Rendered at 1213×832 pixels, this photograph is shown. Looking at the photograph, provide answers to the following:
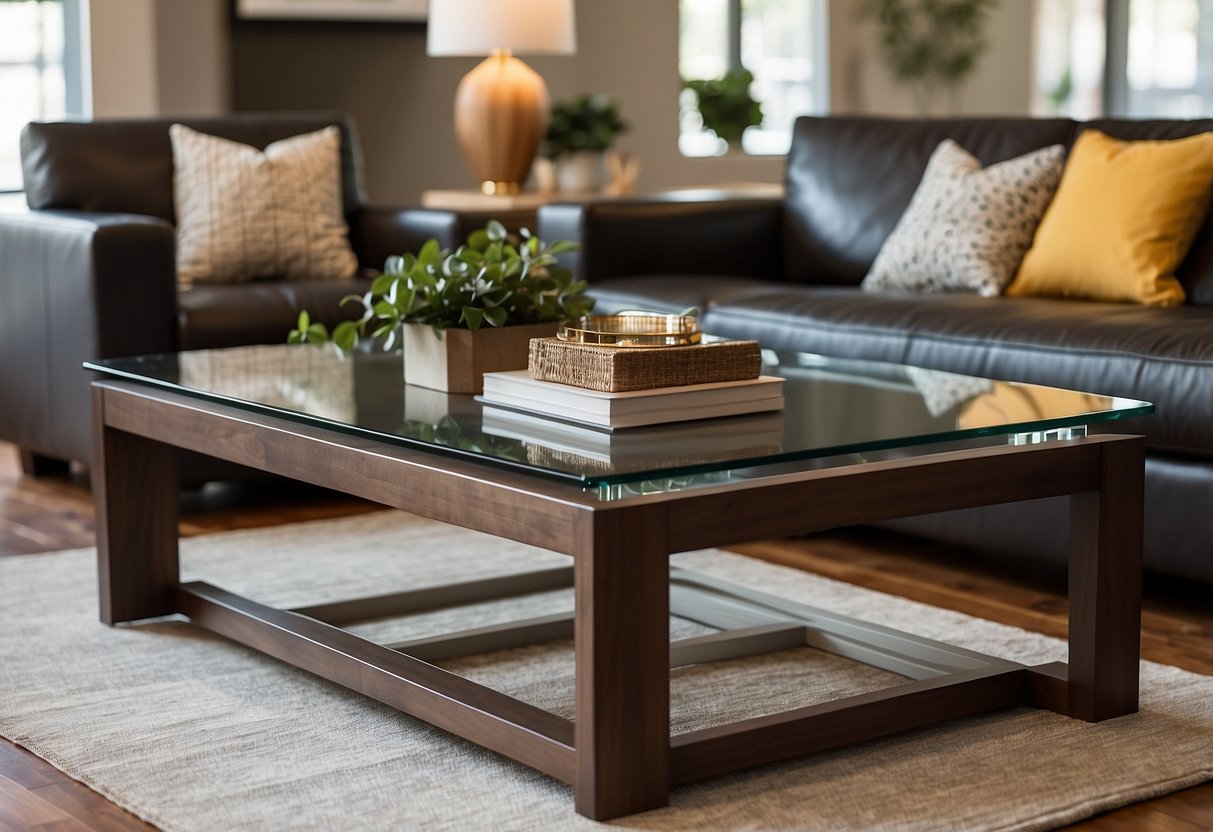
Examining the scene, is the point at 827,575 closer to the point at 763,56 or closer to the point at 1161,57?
the point at 763,56

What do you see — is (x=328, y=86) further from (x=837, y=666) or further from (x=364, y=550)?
(x=837, y=666)

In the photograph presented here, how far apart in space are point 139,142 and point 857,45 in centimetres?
463

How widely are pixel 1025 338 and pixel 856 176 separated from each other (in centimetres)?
123

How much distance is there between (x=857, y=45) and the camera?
309 inches

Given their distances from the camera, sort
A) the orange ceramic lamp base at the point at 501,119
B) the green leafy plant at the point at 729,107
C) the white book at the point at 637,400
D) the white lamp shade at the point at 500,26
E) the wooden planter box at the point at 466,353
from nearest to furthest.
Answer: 1. the white book at the point at 637,400
2. the wooden planter box at the point at 466,353
3. the white lamp shade at the point at 500,26
4. the orange ceramic lamp base at the point at 501,119
5. the green leafy plant at the point at 729,107

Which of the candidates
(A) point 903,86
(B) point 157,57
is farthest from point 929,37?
(B) point 157,57

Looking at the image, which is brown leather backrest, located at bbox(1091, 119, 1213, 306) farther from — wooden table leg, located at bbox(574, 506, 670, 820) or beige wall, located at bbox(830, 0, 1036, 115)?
beige wall, located at bbox(830, 0, 1036, 115)

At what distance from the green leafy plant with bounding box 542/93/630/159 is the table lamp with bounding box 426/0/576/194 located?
0.75 ft

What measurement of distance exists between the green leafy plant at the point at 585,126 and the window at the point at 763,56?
2109mm

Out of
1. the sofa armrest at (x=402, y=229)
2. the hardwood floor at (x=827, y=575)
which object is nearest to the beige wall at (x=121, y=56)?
the sofa armrest at (x=402, y=229)

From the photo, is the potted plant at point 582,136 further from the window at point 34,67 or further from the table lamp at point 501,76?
the window at point 34,67

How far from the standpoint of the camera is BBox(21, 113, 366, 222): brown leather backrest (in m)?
3.96

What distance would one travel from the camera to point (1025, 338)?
112 inches

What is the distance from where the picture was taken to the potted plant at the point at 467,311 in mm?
2266
